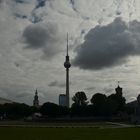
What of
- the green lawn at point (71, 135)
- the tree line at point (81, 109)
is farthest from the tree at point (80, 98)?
the green lawn at point (71, 135)

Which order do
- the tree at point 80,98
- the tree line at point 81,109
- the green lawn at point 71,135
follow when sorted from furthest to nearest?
the tree at point 80,98
the tree line at point 81,109
the green lawn at point 71,135

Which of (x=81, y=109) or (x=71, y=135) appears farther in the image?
(x=81, y=109)

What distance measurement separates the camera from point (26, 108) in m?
188

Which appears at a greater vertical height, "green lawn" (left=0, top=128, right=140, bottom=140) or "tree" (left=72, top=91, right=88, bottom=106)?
"tree" (left=72, top=91, right=88, bottom=106)

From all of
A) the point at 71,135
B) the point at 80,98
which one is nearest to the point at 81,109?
the point at 80,98

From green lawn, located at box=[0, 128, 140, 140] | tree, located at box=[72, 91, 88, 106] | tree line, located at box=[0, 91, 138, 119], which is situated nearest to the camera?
green lawn, located at box=[0, 128, 140, 140]

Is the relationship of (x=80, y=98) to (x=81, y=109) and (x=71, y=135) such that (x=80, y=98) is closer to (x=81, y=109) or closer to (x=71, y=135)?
(x=81, y=109)

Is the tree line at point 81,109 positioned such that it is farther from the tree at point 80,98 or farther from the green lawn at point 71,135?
the green lawn at point 71,135

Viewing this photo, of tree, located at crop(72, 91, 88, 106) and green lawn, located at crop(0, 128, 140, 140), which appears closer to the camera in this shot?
green lawn, located at crop(0, 128, 140, 140)

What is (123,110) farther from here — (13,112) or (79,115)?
(13,112)

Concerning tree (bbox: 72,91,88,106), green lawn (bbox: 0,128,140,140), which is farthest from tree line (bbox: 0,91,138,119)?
green lawn (bbox: 0,128,140,140)

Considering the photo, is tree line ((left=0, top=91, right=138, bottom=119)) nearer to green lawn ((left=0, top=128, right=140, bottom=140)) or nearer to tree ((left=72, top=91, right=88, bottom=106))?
tree ((left=72, top=91, right=88, bottom=106))

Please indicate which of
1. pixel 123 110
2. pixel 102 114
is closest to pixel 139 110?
pixel 123 110

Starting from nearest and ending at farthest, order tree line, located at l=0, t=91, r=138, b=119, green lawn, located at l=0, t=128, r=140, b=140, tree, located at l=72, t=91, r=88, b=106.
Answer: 1. green lawn, located at l=0, t=128, r=140, b=140
2. tree line, located at l=0, t=91, r=138, b=119
3. tree, located at l=72, t=91, r=88, b=106
